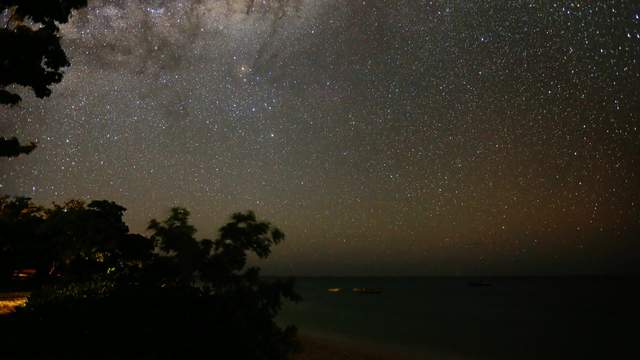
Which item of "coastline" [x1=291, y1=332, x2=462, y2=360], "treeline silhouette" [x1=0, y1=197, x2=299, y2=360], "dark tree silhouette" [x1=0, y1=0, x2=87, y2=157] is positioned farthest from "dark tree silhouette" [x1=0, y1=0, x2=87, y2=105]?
"coastline" [x1=291, y1=332, x2=462, y2=360]

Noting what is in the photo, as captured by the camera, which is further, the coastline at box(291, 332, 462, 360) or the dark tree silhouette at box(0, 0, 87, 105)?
the coastline at box(291, 332, 462, 360)

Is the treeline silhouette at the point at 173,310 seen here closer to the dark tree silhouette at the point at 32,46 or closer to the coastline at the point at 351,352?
the dark tree silhouette at the point at 32,46

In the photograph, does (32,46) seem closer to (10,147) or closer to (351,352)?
(10,147)

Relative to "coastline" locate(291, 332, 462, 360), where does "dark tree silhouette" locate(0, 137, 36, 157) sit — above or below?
above

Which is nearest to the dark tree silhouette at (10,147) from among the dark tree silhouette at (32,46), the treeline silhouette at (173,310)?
the dark tree silhouette at (32,46)

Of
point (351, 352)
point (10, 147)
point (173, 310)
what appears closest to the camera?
point (173, 310)

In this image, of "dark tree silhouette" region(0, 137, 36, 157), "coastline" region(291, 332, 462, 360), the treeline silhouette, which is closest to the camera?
the treeline silhouette

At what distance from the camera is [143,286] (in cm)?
980

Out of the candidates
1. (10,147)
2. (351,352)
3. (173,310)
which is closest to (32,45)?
(10,147)

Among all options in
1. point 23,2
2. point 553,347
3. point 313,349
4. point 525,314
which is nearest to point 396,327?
point 553,347

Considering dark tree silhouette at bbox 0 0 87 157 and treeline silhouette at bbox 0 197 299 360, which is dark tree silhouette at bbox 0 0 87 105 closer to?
dark tree silhouette at bbox 0 0 87 157

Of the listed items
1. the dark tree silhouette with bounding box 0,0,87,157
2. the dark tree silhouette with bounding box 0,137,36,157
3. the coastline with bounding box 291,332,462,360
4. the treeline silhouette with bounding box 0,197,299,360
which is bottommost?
the coastline with bounding box 291,332,462,360

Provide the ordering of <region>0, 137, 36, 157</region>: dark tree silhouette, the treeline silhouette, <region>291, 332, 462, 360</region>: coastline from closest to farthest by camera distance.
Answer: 1. the treeline silhouette
2. <region>0, 137, 36, 157</region>: dark tree silhouette
3. <region>291, 332, 462, 360</region>: coastline

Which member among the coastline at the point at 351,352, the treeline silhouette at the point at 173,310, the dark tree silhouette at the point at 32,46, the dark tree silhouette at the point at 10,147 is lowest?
the coastline at the point at 351,352
